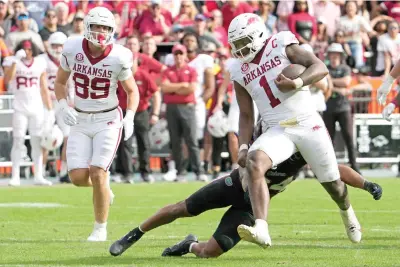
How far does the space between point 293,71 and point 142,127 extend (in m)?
8.14

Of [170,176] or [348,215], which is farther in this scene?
[170,176]

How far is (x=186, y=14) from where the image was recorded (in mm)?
18594

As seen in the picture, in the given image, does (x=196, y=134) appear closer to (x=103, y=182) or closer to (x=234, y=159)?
(x=234, y=159)

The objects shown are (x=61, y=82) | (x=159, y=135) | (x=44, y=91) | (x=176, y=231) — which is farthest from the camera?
(x=159, y=135)

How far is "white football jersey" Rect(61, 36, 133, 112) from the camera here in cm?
929

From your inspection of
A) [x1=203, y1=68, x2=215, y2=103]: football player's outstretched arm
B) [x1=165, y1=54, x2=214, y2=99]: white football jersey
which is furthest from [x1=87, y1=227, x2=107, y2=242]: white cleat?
[x1=203, y1=68, x2=215, y2=103]: football player's outstretched arm

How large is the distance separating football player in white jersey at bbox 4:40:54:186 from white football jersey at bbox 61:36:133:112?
231 inches

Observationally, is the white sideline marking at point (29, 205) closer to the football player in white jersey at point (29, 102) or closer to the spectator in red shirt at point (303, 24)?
the football player in white jersey at point (29, 102)

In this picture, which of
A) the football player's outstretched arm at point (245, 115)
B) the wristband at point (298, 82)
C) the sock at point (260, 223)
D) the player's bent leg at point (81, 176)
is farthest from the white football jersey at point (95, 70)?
the sock at point (260, 223)

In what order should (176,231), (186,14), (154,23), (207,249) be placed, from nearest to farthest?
(207,249) < (176,231) < (154,23) < (186,14)

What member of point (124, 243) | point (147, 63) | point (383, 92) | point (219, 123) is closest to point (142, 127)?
point (147, 63)

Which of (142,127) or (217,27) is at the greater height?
(217,27)

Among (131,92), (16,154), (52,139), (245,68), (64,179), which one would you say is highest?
(245,68)

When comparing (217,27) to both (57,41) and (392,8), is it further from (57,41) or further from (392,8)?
(57,41)
